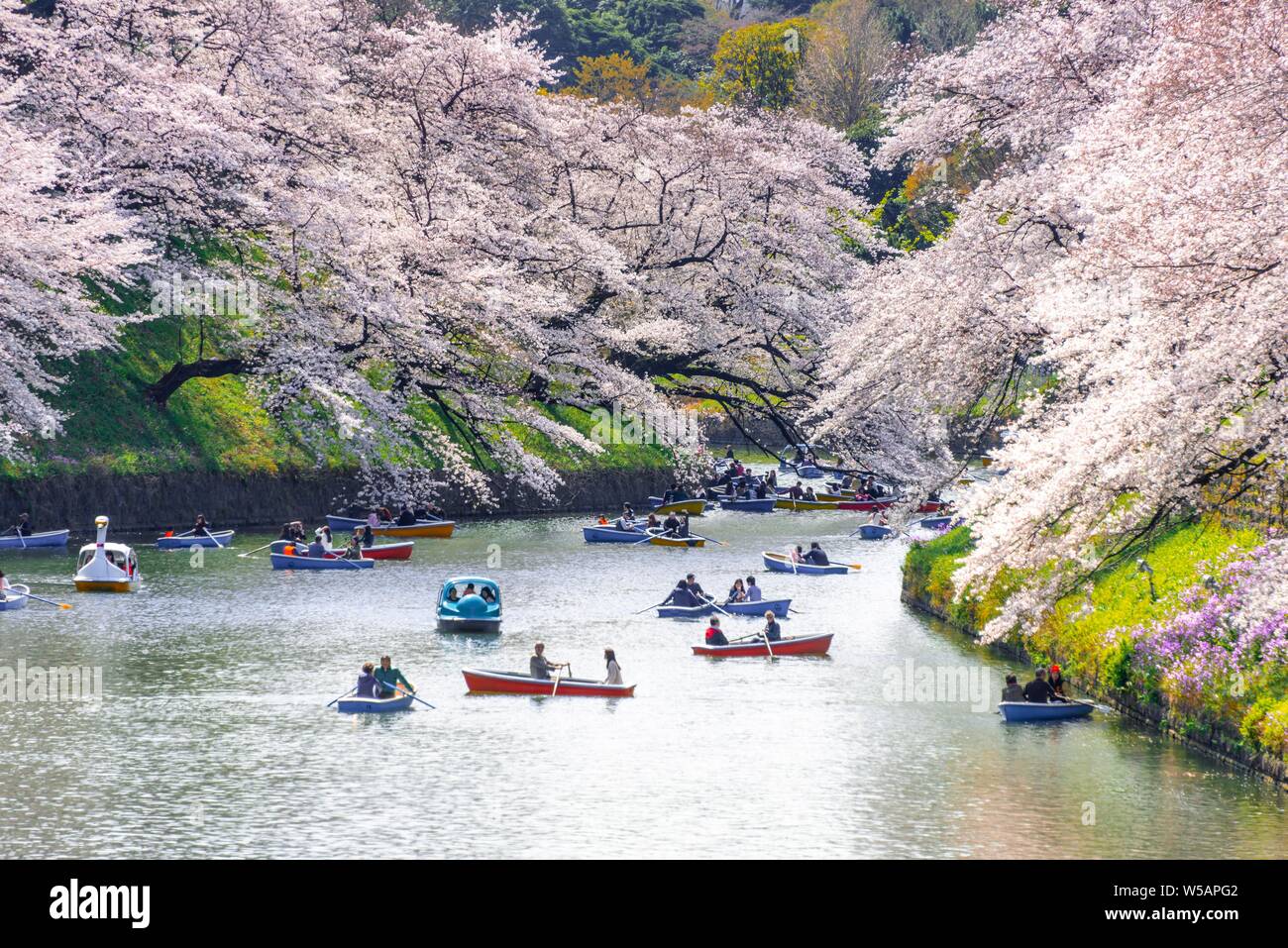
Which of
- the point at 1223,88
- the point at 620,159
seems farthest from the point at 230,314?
the point at 1223,88

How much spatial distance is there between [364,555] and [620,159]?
68.0 feet

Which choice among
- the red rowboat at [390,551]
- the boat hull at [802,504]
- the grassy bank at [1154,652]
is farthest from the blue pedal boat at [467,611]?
the boat hull at [802,504]

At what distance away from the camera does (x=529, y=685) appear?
3206 centimetres

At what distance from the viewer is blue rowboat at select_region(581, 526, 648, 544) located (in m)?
57.2

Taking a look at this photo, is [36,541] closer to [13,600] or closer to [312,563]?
[312,563]

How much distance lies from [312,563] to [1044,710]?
26376mm

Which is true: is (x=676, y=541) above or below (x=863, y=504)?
below

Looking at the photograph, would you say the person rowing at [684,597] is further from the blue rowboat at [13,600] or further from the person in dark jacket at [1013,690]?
the blue rowboat at [13,600]

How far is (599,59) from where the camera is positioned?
112438 mm

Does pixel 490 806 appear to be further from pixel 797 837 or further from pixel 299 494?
pixel 299 494

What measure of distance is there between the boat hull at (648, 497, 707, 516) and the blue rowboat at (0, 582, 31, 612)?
30.2 metres

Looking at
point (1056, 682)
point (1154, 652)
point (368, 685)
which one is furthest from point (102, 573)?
point (1154, 652)

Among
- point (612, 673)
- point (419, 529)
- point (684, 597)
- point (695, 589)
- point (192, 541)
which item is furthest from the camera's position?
point (419, 529)

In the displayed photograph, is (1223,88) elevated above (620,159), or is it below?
below
